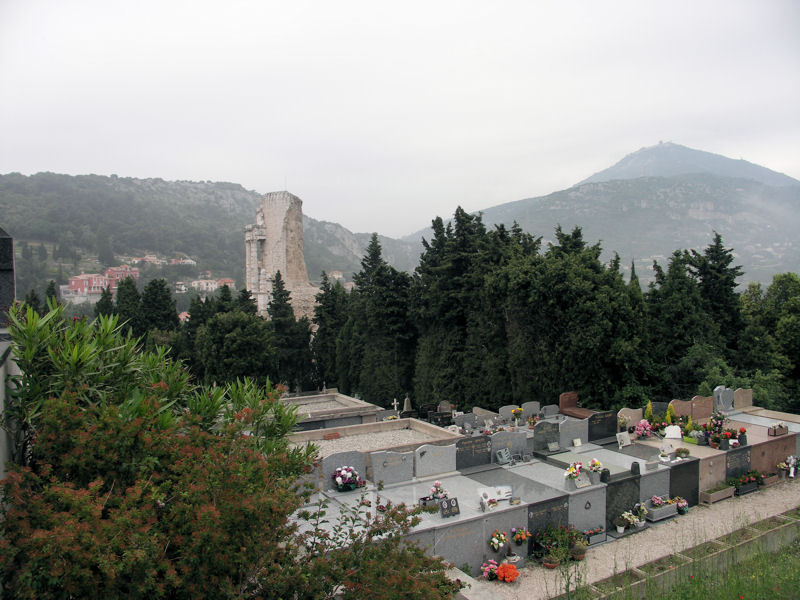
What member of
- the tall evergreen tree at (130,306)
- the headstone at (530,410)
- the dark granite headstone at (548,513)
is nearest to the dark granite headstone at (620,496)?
the dark granite headstone at (548,513)

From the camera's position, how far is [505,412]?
20.4 meters

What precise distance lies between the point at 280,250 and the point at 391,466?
39.1 metres

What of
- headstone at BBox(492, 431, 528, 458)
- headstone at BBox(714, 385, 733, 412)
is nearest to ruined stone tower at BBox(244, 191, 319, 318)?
headstone at BBox(714, 385, 733, 412)

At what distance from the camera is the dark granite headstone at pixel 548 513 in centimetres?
1236

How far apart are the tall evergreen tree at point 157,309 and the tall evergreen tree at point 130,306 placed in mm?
347

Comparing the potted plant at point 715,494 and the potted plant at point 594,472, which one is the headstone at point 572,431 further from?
the potted plant at point 715,494

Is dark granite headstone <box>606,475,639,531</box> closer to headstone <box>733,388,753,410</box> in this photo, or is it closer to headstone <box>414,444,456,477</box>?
headstone <box>414,444,456,477</box>

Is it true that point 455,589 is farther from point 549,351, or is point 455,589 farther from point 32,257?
point 32,257

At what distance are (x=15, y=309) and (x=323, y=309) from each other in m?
33.8

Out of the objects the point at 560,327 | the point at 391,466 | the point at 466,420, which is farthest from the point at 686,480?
the point at 560,327

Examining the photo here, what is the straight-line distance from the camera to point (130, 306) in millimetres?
42312

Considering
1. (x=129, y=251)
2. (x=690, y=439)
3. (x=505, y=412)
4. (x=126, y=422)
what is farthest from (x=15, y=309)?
(x=129, y=251)

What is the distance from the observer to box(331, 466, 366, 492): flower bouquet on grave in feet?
43.0

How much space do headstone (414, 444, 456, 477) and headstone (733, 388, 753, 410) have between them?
12.8 m
